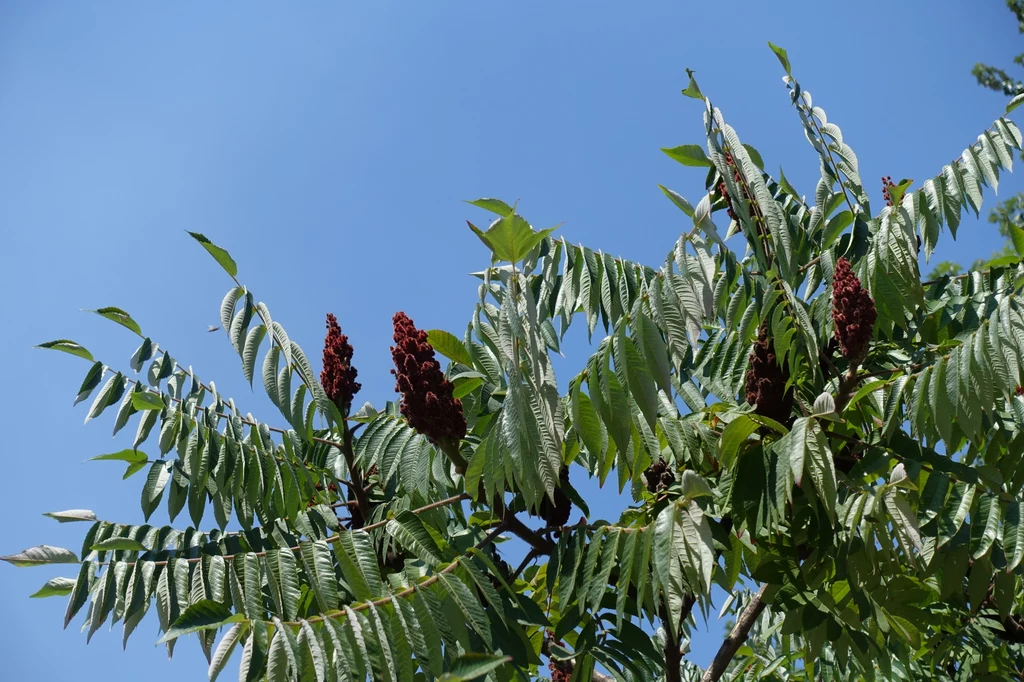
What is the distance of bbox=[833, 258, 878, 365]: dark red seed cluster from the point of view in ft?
12.1

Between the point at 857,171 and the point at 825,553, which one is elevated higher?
the point at 857,171

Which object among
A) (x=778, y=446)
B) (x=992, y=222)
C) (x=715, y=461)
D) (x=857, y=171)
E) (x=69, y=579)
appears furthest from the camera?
(x=992, y=222)

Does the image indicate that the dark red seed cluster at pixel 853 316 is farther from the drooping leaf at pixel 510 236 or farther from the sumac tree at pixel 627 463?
the drooping leaf at pixel 510 236

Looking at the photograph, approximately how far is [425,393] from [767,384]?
1.37 meters

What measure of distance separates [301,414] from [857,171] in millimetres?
2802

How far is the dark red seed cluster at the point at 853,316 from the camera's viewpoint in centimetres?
369

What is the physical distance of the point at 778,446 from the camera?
3.42m

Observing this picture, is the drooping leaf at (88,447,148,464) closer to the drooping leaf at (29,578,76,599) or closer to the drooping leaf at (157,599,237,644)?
the drooping leaf at (29,578,76,599)

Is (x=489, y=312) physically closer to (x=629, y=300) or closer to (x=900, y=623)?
(x=629, y=300)

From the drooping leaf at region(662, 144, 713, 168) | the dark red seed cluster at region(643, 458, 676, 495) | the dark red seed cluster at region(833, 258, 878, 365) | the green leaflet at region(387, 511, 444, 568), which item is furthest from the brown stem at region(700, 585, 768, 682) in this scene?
the drooping leaf at region(662, 144, 713, 168)

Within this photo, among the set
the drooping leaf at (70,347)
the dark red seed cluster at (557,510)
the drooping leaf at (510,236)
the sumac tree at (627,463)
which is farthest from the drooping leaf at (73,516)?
the drooping leaf at (510,236)

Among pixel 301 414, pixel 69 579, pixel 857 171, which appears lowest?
pixel 69 579

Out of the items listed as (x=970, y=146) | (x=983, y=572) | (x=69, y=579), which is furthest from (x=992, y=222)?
(x=69, y=579)

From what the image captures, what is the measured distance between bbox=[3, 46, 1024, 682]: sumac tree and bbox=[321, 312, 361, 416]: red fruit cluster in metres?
0.01
